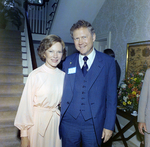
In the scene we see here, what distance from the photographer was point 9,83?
11.8ft

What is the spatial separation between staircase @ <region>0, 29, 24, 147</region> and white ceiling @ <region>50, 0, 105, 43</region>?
134 centimetres

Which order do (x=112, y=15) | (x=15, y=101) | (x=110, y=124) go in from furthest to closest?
(x=112, y=15), (x=15, y=101), (x=110, y=124)

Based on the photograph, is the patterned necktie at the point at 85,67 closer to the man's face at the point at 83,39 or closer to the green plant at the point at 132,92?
the man's face at the point at 83,39

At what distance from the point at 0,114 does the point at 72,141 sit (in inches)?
80.7

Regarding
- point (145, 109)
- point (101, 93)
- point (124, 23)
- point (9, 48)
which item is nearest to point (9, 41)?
point (9, 48)

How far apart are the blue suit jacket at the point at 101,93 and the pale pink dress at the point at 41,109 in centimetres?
11

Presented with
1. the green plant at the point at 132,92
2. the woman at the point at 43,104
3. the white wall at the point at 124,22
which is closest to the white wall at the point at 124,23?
the white wall at the point at 124,22

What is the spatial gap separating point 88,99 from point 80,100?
7cm

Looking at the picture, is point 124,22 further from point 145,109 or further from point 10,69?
point 10,69

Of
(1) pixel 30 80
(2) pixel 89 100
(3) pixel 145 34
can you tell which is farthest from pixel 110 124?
(3) pixel 145 34

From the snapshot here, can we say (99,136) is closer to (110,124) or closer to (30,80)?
(110,124)

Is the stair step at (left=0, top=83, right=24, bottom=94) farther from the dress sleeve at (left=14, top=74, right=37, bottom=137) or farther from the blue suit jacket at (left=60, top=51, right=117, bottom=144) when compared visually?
the blue suit jacket at (left=60, top=51, right=117, bottom=144)

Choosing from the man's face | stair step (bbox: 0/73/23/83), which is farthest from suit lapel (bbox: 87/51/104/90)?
stair step (bbox: 0/73/23/83)

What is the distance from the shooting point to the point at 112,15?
399 centimetres
